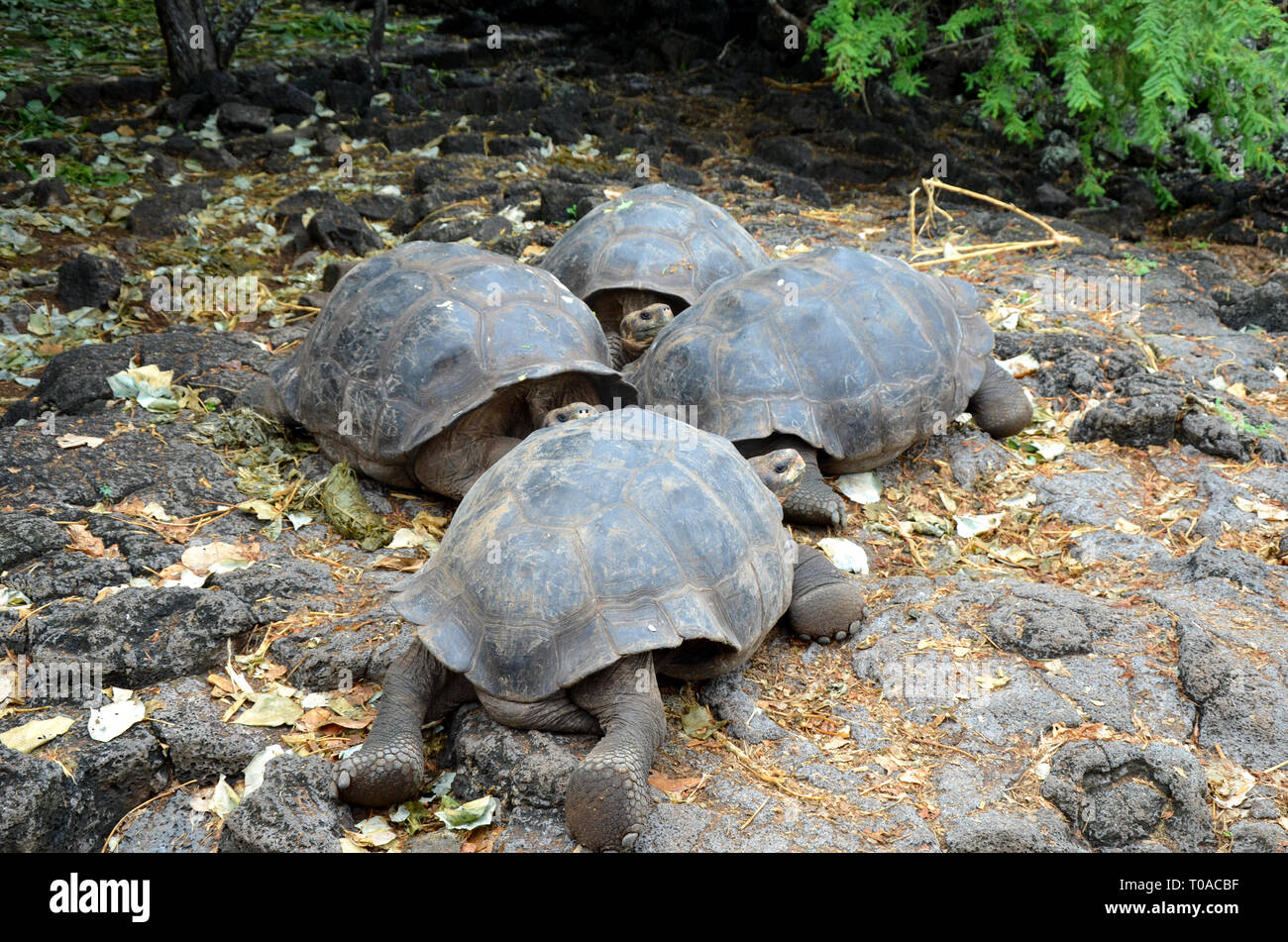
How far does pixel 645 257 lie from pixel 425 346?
62.0 inches

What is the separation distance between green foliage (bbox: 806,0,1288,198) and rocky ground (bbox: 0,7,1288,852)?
2.09 feet

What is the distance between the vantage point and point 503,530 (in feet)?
10.1

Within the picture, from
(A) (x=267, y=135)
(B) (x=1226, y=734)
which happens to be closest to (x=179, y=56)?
(A) (x=267, y=135)

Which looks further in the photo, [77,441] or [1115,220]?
[1115,220]

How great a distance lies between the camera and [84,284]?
639cm

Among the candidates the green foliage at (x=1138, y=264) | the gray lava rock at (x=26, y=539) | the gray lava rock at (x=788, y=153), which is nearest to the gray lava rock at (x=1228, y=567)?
the green foliage at (x=1138, y=264)

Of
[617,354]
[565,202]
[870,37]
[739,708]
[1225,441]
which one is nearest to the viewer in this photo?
[739,708]

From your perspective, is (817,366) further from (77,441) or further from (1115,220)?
(1115,220)

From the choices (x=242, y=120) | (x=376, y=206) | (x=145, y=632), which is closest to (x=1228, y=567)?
(x=145, y=632)

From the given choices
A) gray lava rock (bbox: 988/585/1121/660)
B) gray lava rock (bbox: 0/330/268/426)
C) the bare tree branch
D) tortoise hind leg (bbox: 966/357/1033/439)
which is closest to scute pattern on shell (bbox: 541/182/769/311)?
tortoise hind leg (bbox: 966/357/1033/439)

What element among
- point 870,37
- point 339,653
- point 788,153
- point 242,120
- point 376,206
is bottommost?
point 339,653

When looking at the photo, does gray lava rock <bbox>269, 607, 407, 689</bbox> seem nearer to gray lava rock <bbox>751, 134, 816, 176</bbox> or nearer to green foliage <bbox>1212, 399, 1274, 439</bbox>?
green foliage <bbox>1212, 399, 1274, 439</bbox>

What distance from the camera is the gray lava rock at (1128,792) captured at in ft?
9.16

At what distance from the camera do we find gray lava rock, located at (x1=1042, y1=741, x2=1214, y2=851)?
2.79m
